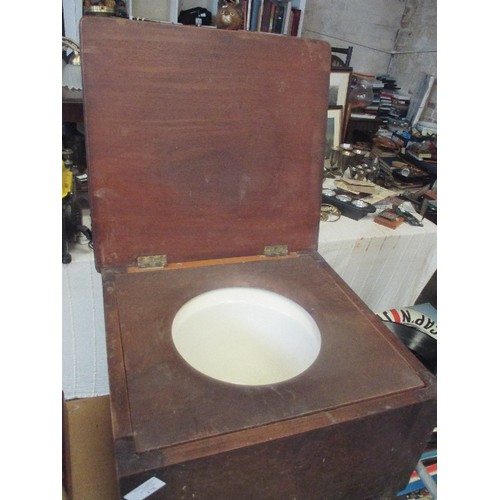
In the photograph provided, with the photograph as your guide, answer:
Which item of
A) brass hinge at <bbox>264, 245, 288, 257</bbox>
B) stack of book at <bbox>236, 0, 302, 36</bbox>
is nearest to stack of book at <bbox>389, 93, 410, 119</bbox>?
stack of book at <bbox>236, 0, 302, 36</bbox>

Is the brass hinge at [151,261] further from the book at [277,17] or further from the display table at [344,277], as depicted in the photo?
the book at [277,17]

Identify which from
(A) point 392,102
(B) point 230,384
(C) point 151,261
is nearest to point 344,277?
(C) point 151,261

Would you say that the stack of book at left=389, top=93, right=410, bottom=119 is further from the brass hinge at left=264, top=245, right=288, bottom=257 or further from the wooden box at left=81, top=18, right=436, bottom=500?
the brass hinge at left=264, top=245, right=288, bottom=257

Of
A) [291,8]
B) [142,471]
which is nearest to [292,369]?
[142,471]

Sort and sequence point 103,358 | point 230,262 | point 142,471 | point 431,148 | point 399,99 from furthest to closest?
1. point 399,99
2. point 431,148
3. point 103,358
4. point 230,262
5. point 142,471

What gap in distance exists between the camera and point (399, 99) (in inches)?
111

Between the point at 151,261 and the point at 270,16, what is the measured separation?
200 centimetres

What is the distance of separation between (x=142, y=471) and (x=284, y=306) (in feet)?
1.37

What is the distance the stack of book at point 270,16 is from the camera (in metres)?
2.23

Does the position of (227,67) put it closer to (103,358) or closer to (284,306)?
(284,306)

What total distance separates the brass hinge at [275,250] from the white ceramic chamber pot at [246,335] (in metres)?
0.14

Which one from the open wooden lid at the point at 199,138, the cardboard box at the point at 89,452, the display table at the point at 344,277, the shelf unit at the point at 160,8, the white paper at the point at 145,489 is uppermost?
the shelf unit at the point at 160,8

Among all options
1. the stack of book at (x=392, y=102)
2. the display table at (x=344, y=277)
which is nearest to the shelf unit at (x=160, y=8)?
the stack of book at (x=392, y=102)

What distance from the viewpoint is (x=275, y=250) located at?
940 millimetres
